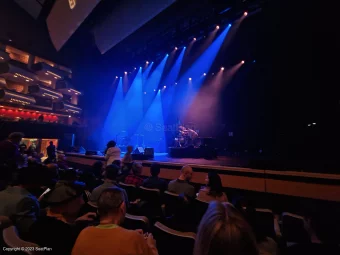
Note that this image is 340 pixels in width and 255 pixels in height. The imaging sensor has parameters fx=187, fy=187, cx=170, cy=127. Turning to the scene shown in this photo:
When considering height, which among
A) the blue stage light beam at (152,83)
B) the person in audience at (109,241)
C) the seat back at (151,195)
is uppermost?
the blue stage light beam at (152,83)

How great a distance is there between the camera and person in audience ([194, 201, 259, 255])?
0.64 meters

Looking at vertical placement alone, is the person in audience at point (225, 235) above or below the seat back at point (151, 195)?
above

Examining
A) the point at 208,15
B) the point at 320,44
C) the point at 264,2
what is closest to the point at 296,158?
the point at 320,44

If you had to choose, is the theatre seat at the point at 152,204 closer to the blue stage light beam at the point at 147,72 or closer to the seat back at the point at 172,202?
the seat back at the point at 172,202

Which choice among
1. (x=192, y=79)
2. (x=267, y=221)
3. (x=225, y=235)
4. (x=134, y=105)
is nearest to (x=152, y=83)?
(x=134, y=105)

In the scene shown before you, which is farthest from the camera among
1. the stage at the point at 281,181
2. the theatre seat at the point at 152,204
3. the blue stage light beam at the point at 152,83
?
the blue stage light beam at the point at 152,83

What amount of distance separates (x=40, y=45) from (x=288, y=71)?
13.0m

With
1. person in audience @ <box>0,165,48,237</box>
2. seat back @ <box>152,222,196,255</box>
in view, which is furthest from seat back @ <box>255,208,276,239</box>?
person in audience @ <box>0,165,48,237</box>

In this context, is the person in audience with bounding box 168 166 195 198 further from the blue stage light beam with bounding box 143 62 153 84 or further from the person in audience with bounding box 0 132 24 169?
the blue stage light beam with bounding box 143 62 153 84

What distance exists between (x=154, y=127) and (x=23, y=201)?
12.2 m

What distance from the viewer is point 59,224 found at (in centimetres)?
135

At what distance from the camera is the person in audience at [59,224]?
1.28 meters

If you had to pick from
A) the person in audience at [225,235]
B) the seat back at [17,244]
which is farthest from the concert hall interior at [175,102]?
the person in audience at [225,235]

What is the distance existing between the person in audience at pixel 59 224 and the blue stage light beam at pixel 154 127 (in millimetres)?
11703
